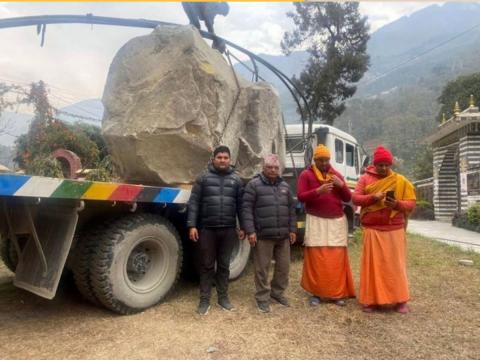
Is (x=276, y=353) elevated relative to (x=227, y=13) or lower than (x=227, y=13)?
lower

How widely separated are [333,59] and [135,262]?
672 inches

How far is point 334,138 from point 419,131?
42.1 metres

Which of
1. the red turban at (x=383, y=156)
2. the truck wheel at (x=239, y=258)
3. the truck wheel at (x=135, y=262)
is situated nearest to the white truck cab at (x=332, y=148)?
the truck wheel at (x=239, y=258)

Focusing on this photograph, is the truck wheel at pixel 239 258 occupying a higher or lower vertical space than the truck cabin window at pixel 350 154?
lower

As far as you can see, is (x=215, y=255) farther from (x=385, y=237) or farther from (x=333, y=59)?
(x=333, y=59)

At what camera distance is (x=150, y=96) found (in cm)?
450

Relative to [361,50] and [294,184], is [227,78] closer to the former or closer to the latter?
[294,184]

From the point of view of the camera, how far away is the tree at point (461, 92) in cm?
2492

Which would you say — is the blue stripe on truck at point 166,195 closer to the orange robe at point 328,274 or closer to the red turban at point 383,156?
the orange robe at point 328,274

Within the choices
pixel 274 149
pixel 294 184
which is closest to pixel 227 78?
pixel 274 149

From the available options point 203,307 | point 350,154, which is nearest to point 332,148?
point 350,154

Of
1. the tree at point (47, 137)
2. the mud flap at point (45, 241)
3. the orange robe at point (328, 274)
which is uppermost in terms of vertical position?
the tree at point (47, 137)

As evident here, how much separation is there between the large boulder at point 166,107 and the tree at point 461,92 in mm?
23815

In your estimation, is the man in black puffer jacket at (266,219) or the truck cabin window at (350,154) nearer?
the man in black puffer jacket at (266,219)
